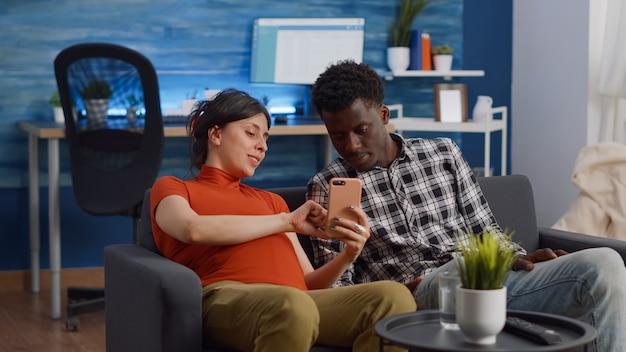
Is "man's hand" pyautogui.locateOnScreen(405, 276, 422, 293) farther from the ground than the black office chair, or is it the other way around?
the black office chair

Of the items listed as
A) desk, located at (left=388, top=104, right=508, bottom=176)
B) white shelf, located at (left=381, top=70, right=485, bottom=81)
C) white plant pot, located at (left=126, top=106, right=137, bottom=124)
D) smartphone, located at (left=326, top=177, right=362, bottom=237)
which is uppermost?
white shelf, located at (left=381, top=70, right=485, bottom=81)

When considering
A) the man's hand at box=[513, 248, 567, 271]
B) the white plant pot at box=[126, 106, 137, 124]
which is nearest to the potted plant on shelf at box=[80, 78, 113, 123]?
the white plant pot at box=[126, 106, 137, 124]

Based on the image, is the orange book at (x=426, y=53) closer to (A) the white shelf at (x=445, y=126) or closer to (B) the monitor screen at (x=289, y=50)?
(A) the white shelf at (x=445, y=126)

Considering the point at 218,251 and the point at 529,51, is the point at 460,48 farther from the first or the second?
the point at 218,251

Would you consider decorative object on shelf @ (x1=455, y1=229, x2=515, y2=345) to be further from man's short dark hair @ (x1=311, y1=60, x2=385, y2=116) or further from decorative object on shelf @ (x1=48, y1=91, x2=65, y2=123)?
decorative object on shelf @ (x1=48, y1=91, x2=65, y2=123)

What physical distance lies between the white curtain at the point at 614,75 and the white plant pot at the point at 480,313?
3.11 m

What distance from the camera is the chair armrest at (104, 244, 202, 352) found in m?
2.29

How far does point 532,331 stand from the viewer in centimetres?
196

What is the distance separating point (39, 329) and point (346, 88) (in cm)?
206

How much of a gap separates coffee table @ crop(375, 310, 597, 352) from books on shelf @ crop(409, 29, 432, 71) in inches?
129

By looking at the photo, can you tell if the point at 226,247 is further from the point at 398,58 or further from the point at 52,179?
the point at 398,58

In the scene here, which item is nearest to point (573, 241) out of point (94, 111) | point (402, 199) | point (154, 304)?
point (402, 199)

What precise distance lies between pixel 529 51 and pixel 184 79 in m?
1.85

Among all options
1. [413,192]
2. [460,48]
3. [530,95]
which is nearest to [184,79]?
[460,48]
